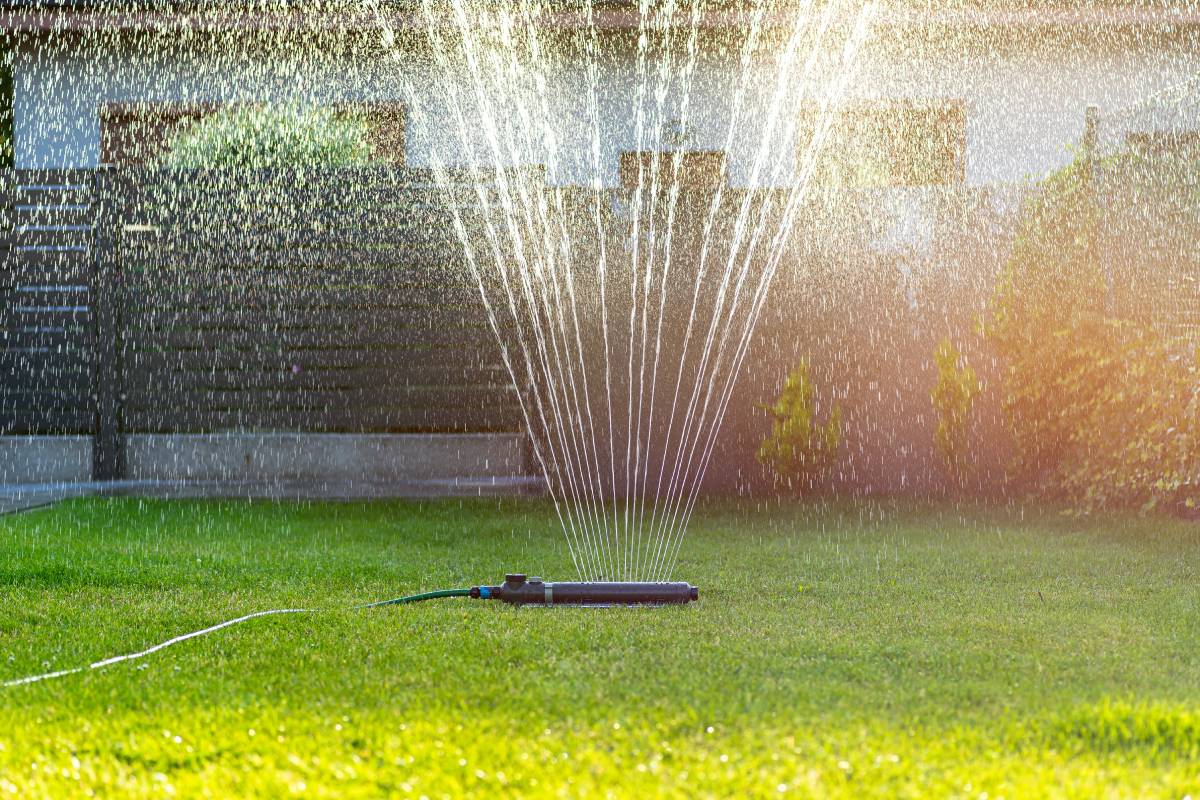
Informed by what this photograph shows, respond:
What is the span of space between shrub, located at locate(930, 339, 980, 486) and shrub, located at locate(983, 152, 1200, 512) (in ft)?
0.89

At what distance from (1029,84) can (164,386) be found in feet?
23.6

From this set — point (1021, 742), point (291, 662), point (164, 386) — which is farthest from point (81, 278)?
point (1021, 742)

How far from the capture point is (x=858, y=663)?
2688 millimetres

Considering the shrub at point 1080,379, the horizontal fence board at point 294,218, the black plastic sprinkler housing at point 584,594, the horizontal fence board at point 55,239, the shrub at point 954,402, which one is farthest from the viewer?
the horizontal fence board at point 55,239

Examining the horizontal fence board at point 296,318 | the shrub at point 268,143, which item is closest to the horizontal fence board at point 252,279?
the horizontal fence board at point 296,318

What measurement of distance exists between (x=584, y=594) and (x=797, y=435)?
316 cm

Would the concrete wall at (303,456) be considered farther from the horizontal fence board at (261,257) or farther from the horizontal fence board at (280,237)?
the horizontal fence board at (280,237)

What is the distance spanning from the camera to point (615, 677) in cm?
255

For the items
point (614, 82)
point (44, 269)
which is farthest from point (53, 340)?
point (614, 82)

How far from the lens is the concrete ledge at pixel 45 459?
280 inches

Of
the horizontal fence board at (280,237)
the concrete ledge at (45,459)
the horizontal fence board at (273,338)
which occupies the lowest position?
the concrete ledge at (45,459)

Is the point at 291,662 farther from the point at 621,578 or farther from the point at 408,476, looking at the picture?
the point at 408,476

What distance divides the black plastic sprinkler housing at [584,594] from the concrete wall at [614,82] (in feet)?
21.8

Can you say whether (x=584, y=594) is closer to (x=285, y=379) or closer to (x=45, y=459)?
(x=285, y=379)
